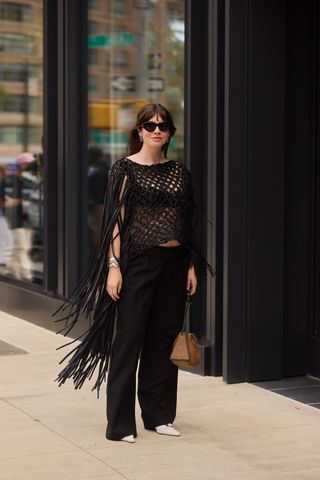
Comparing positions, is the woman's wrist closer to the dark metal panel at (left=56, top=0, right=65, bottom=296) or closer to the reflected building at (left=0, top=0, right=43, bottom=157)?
the dark metal panel at (left=56, top=0, right=65, bottom=296)

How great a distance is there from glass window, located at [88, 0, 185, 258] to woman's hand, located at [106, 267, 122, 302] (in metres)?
2.82

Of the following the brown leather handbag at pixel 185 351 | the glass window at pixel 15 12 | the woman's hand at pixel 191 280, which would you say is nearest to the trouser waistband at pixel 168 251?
the woman's hand at pixel 191 280

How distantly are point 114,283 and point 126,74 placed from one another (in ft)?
14.2

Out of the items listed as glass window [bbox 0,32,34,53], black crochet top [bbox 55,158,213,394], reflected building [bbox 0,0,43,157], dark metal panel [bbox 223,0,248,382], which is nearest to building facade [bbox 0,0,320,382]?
dark metal panel [bbox 223,0,248,382]

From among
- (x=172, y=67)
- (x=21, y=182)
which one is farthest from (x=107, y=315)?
(x=21, y=182)

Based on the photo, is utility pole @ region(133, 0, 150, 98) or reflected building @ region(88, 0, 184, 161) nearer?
reflected building @ region(88, 0, 184, 161)

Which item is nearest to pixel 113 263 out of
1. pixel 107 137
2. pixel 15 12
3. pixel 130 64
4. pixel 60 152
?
pixel 130 64

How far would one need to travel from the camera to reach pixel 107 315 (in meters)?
6.71

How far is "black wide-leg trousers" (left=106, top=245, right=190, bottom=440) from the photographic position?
21.7 feet

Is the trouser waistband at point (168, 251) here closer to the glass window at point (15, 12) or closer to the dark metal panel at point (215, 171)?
the dark metal panel at point (215, 171)

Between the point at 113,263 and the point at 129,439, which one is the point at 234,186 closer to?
the point at 113,263

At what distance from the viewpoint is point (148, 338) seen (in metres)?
6.80

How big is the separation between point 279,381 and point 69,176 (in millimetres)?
3451

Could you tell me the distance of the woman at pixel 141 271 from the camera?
6.59 metres
